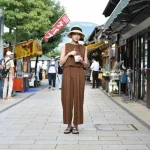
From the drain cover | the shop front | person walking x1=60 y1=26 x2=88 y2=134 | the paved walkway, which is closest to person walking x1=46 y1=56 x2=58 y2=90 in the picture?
the shop front

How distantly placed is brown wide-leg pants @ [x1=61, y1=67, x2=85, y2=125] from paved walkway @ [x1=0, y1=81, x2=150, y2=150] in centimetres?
36

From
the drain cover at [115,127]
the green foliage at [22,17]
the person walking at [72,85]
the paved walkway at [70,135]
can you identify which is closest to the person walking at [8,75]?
the green foliage at [22,17]

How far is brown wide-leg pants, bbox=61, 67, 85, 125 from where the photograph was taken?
7215mm

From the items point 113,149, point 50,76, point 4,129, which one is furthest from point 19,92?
point 113,149

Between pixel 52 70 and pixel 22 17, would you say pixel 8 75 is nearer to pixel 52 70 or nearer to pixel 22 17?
pixel 22 17

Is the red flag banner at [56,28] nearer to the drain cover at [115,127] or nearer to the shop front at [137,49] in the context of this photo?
the shop front at [137,49]

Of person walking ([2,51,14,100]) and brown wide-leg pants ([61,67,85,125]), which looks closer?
brown wide-leg pants ([61,67,85,125])

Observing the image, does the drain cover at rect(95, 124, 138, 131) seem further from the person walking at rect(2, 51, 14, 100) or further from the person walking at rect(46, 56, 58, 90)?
the person walking at rect(46, 56, 58, 90)

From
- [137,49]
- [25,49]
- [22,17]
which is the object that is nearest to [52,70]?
[25,49]

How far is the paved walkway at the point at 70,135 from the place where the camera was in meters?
6.22

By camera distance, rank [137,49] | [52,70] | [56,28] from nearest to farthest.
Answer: [137,49]
[56,28]
[52,70]

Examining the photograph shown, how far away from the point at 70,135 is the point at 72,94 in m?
0.77

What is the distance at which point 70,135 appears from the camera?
7.13m

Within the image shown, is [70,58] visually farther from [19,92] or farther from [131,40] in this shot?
[19,92]
